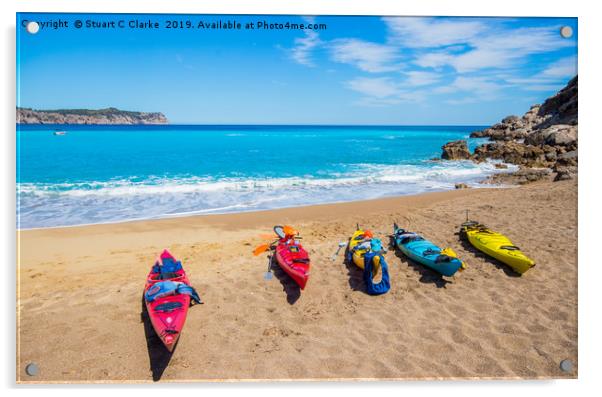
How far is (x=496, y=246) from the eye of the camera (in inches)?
247

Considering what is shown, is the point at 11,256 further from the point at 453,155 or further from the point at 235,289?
the point at 453,155

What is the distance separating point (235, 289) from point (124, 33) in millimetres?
3653

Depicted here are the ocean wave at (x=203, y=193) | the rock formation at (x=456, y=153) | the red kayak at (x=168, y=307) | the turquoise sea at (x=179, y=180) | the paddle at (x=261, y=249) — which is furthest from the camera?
the rock formation at (x=456, y=153)

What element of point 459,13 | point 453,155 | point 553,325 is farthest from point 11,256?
point 453,155

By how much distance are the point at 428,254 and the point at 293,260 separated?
2236 millimetres

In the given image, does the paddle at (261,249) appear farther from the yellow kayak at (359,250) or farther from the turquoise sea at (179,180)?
the turquoise sea at (179,180)

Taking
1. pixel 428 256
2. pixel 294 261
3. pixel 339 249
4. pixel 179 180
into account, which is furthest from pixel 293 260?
pixel 179 180

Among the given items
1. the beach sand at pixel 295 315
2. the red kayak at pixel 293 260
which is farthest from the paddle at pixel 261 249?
the red kayak at pixel 293 260

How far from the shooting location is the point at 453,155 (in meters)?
23.4

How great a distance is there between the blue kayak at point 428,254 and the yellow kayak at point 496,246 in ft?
2.02

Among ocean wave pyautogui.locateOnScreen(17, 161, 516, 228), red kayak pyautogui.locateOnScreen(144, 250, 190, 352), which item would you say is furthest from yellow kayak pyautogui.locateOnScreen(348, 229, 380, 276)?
ocean wave pyautogui.locateOnScreen(17, 161, 516, 228)

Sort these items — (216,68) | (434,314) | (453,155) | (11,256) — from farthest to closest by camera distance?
(453,155), (216,68), (434,314), (11,256)

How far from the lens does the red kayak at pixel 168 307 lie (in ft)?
13.6

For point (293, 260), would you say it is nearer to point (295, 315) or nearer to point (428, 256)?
point (295, 315)
